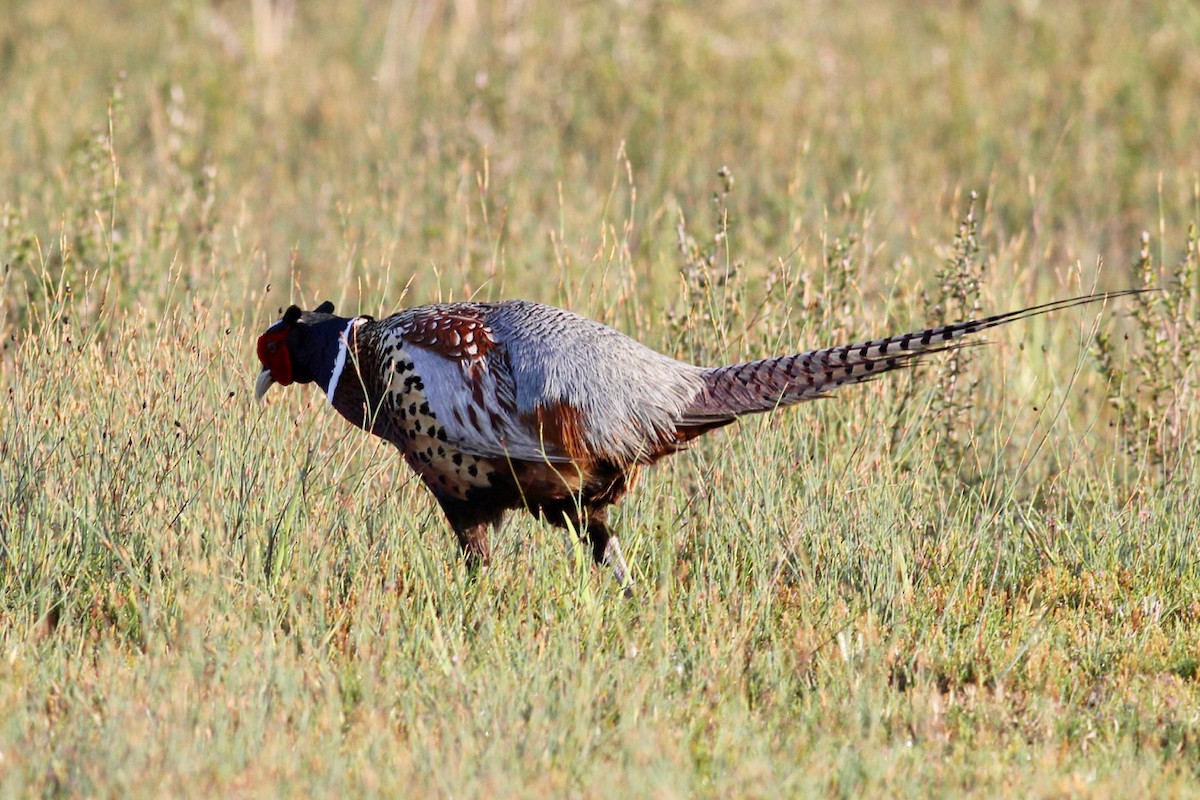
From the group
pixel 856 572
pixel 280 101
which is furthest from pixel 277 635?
pixel 280 101

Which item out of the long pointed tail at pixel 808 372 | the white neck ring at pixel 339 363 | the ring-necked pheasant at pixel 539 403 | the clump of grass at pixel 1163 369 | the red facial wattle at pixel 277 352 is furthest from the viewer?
the clump of grass at pixel 1163 369

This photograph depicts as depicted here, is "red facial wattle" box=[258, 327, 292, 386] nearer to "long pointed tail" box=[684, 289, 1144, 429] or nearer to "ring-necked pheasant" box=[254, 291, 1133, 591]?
"ring-necked pheasant" box=[254, 291, 1133, 591]

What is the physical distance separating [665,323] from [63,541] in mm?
2271

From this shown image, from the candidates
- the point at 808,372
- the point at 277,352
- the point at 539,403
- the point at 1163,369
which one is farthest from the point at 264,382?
the point at 1163,369

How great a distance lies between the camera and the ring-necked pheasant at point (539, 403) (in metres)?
4.10

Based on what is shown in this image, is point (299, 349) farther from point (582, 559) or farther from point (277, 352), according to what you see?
point (582, 559)

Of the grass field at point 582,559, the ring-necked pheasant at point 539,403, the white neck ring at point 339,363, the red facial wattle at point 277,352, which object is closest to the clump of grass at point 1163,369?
the grass field at point 582,559

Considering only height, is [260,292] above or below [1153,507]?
above

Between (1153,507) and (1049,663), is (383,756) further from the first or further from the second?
(1153,507)

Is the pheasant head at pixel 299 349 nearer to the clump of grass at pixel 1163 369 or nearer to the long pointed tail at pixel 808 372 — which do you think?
the long pointed tail at pixel 808 372

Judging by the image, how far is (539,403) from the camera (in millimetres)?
4129

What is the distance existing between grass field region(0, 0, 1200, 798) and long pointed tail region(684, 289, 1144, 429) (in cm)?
30

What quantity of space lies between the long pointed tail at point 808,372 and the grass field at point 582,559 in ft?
1.00

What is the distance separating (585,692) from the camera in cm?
321
